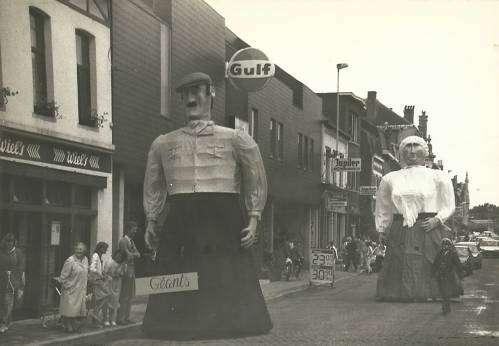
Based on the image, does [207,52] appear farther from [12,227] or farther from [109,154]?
[12,227]

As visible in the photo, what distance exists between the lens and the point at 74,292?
45.4 feet

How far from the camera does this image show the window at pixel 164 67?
22312 mm

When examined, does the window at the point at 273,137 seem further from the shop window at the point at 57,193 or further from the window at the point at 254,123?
the shop window at the point at 57,193

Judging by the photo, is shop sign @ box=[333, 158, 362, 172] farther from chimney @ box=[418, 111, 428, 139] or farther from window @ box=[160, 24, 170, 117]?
chimney @ box=[418, 111, 428, 139]

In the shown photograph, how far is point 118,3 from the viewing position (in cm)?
1981

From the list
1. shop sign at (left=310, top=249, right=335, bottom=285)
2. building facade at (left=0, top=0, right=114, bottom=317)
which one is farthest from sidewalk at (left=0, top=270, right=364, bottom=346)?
shop sign at (left=310, top=249, right=335, bottom=285)

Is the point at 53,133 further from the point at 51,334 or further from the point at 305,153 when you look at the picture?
the point at 305,153

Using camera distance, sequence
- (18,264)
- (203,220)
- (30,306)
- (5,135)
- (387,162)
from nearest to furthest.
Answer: (203,220) < (18,264) < (5,135) < (30,306) < (387,162)

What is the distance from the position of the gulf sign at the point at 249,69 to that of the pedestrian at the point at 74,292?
12674mm

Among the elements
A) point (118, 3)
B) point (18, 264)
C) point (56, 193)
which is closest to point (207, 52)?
point (118, 3)

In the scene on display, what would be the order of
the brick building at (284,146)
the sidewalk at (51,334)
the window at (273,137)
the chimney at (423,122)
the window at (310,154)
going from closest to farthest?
the sidewalk at (51,334) < the brick building at (284,146) < the window at (273,137) < the window at (310,154) < the chimney at (423,122)

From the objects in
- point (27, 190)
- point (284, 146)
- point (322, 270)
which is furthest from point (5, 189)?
point (284, 146)

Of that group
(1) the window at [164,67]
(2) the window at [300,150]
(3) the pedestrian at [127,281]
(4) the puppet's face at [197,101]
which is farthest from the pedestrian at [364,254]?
(4) the puppet's face at [197,101]

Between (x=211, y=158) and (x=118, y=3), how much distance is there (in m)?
13.4
